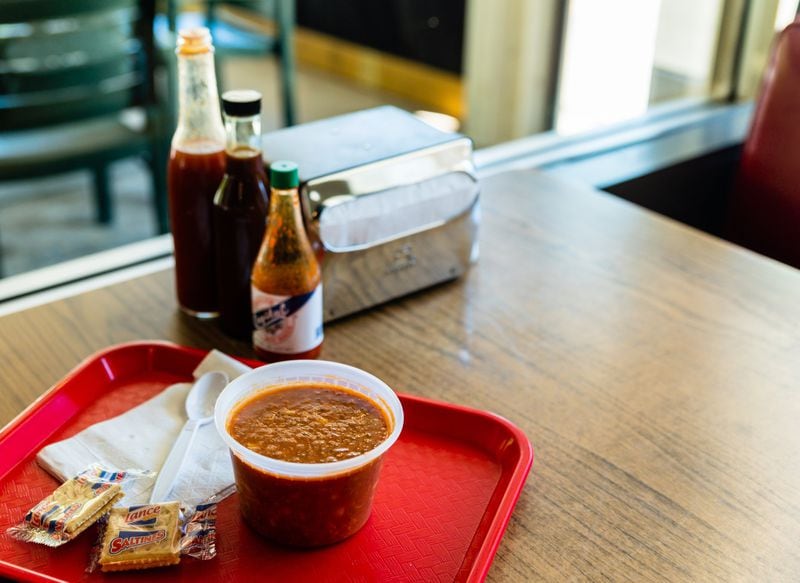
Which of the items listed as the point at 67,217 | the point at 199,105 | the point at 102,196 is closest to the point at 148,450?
the point at 199,105

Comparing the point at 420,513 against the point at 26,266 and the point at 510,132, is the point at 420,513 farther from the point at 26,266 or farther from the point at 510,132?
the point at 510,132

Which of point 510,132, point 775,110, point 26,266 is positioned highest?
point 775,110

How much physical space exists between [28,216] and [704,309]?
2716 millimetres

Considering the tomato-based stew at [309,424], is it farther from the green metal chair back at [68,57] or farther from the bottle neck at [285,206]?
the green metal chair back at [68,57]

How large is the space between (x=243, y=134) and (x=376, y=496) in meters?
0.41

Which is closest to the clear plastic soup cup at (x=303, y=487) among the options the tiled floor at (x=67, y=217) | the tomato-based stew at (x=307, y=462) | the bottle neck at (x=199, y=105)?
the tomato-based stew at (x=307, y=462)

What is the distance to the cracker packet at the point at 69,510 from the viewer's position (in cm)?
74

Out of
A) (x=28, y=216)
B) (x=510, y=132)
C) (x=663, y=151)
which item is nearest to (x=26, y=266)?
(x=28, y=216)

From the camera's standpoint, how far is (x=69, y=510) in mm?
758

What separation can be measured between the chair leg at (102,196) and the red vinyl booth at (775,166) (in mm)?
2109

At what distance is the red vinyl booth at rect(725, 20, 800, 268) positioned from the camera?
1532mm

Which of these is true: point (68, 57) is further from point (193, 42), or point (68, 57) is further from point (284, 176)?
point (284, 176)

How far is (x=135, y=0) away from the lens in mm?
2357

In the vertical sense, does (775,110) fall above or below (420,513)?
above
